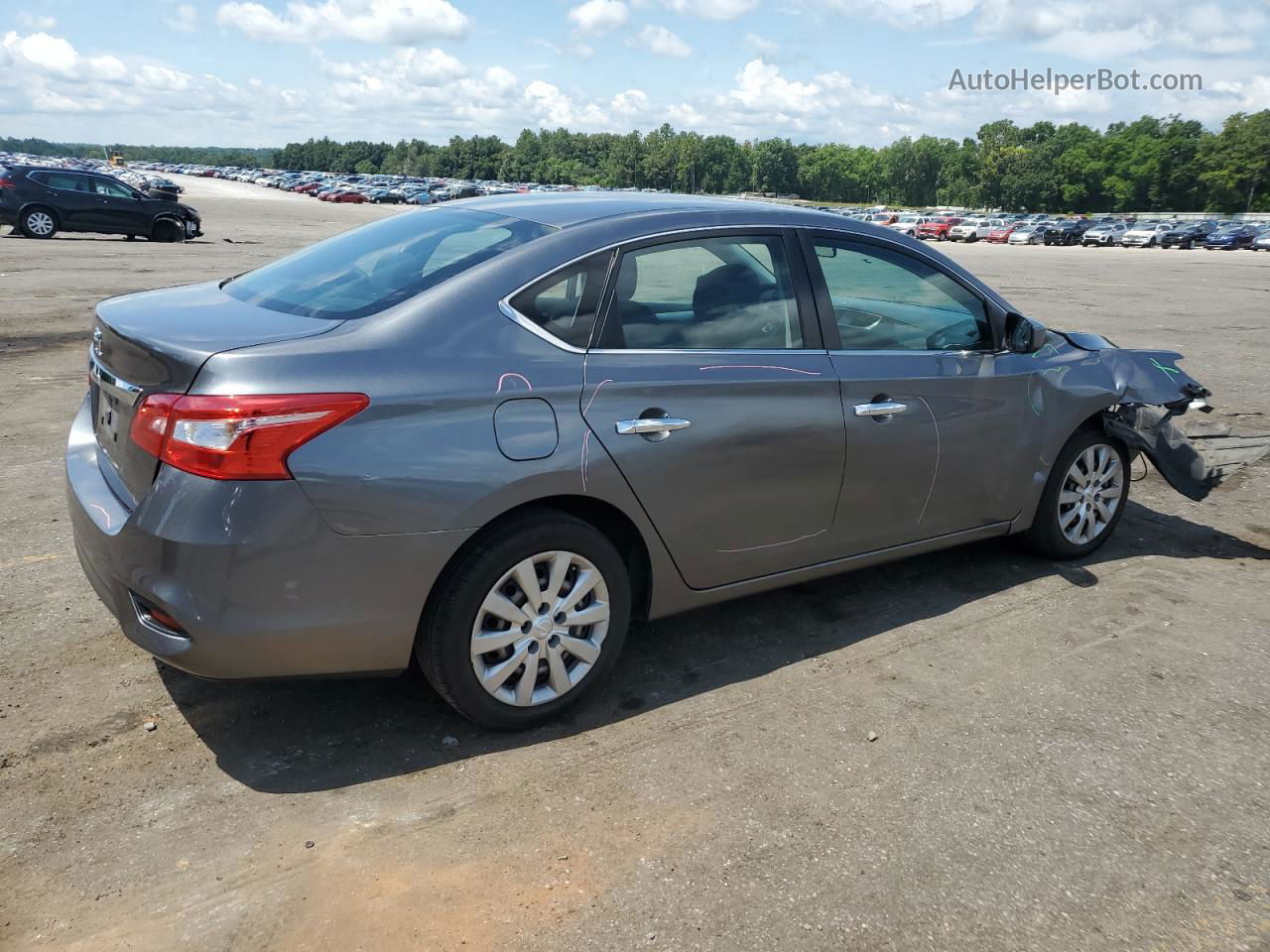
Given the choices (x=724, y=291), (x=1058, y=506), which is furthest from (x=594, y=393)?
(x=1058, y=506)

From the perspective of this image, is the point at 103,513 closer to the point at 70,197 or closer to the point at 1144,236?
the point at 70,197

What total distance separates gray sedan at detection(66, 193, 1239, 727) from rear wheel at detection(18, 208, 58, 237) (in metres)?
24.2

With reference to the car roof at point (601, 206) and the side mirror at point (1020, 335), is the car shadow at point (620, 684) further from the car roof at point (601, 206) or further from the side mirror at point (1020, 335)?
the car roof at point (601, 206)

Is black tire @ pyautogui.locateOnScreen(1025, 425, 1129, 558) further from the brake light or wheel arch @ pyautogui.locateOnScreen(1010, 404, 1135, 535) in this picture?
the brake light

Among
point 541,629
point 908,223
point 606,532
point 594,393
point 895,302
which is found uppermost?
point 895,302

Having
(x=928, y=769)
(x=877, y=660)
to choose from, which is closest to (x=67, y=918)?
(x=928, y=769)

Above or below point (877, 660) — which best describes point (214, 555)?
above

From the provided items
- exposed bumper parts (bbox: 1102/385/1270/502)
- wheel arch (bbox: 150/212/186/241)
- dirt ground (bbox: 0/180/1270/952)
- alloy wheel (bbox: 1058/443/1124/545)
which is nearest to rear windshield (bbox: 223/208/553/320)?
dirt ground (bbox: 0/180/1270/952)

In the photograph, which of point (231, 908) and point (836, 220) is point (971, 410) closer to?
point (836, 220)

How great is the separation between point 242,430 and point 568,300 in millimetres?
1130

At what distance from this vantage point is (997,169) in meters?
145

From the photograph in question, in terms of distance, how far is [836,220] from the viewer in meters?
4.24

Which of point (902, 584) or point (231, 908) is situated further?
point (902, 584)

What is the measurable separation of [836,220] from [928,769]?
2.24 meters
